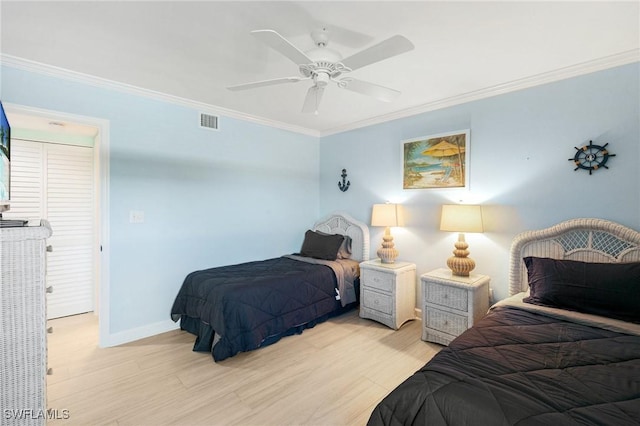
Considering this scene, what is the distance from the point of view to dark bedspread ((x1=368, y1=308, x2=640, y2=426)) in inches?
42.1

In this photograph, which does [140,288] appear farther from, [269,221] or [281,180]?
[281,180]

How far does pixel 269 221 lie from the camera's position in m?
4.06

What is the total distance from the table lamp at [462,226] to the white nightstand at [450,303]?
11cm

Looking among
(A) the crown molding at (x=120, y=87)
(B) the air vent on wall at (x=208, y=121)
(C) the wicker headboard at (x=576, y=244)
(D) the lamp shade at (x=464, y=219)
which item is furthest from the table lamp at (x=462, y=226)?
(B) the air vent on wall at (x=208, y=121)

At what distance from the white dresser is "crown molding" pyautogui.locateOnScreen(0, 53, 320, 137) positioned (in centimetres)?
215

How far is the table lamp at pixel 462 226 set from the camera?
8.97ft

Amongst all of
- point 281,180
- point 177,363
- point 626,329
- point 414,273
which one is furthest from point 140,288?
point 626,329

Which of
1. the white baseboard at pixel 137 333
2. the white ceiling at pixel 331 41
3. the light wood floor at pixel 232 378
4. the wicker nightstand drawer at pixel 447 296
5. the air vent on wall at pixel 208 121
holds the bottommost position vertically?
the light wood floor at pixel 232 378

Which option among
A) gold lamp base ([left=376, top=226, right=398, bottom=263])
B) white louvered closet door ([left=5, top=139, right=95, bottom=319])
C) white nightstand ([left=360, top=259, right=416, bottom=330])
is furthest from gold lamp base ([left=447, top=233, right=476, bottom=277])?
white louvered closet door ([left=5, top=139, right=95, bottom=319])

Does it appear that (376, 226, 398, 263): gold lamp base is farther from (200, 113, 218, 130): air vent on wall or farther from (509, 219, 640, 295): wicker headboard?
(200, 113, 218, 130): air vent on wall

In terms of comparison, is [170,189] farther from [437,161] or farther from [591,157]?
[591,157]

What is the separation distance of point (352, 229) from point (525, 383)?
2.92 metres

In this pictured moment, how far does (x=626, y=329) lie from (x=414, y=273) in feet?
6.02

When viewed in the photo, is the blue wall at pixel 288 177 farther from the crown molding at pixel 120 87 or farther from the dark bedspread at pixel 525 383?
the dark bedspread at pixel 525 383
